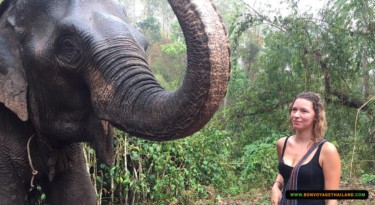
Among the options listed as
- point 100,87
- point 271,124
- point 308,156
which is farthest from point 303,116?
point 271,124

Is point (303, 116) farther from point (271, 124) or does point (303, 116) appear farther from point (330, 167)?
point (271, 124)

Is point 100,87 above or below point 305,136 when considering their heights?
above

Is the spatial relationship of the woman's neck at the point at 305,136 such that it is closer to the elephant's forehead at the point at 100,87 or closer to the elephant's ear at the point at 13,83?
the elephant's forehead at the point at 100,87

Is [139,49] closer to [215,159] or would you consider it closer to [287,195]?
[287,195]

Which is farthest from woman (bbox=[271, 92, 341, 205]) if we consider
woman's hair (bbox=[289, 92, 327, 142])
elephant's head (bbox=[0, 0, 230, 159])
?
elephant's head (bbox=[0, 0, 230, 159])

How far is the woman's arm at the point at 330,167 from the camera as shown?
2.29 metres

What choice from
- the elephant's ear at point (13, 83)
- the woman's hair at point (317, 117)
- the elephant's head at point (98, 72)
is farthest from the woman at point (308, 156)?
the elephant's ear at point (13, 83)

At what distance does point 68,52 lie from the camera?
2141mm

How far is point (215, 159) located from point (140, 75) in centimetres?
486

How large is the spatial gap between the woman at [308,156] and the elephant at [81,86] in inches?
32.2

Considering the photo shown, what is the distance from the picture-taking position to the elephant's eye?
2.11m

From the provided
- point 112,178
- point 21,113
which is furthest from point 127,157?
point 21,113

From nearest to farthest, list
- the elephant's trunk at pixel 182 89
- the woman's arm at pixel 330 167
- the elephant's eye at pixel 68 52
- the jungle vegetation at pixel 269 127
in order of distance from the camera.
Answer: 1. the elephant's trunk at pixel 182 89
2. the elephant's eye at pixel 68 52
3. the woman's arm at pixel 330 167
4. the jungle vegetation at pixel 269 127

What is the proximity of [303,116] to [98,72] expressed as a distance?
1082mm
